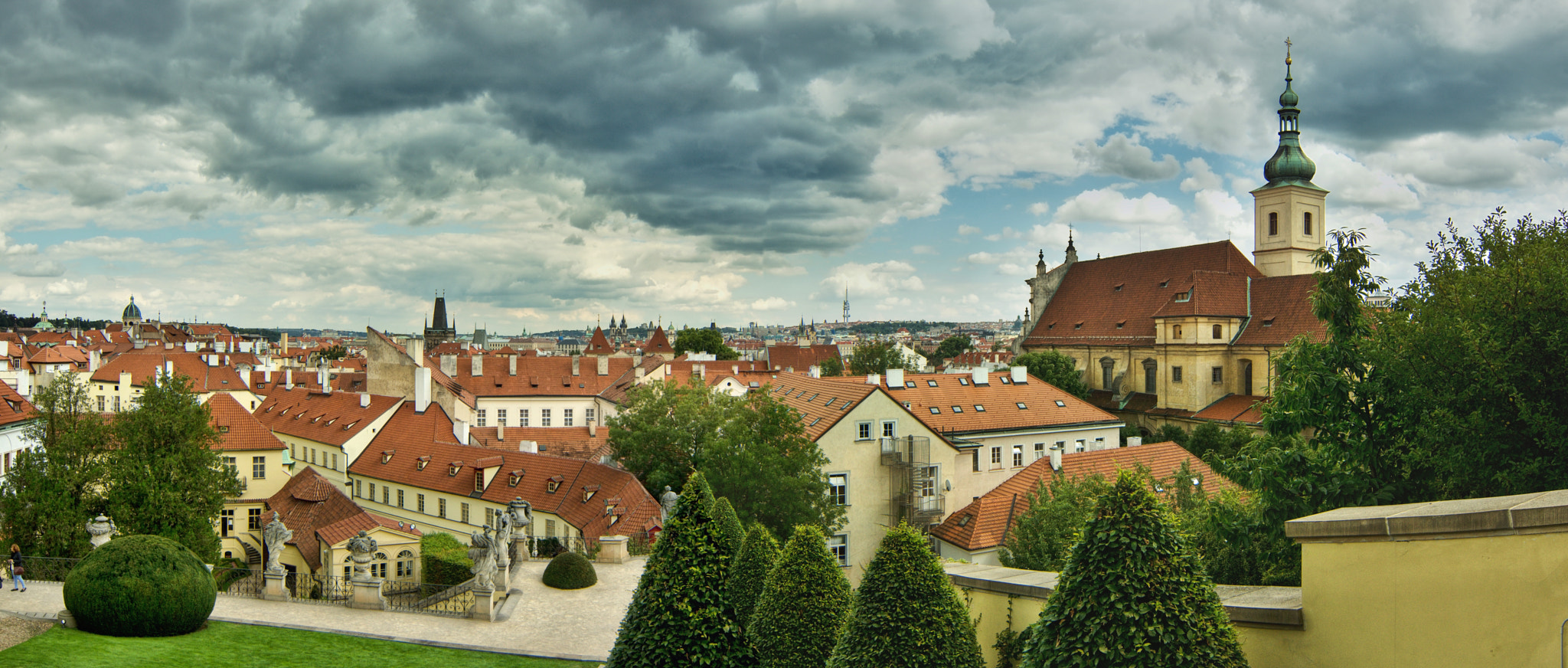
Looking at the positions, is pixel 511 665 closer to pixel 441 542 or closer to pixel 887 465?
pixel 441 542

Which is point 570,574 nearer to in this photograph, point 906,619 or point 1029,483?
point 1029,483

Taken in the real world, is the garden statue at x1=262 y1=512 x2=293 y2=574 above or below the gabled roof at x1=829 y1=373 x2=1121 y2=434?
below

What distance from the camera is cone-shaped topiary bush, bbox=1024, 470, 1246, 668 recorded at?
7.06 metres

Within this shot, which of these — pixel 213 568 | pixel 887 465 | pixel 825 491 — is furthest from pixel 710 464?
pixel 213 568

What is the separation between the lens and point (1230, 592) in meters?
9.02

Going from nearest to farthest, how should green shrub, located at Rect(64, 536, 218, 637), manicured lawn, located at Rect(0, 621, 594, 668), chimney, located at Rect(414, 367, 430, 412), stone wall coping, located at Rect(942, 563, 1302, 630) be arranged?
stone wall coping, located at Rect(942, 563, 1302, 630) < manicured lawn, located at Rect(0, 621, 594, 668) < green shrub, located at Rect(64, 536, 218, 637) < chimney, located at Rect(414, 367, 430, 412)

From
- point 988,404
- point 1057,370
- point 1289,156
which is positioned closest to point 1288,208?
point 1289,156

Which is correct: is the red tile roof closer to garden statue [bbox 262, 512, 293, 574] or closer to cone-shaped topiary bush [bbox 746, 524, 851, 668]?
garden statue [bbox 262, 512, 293, 574]

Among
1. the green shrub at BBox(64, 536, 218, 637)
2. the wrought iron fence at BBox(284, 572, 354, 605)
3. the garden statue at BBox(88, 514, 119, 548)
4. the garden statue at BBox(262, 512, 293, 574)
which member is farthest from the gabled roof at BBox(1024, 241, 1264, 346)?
the garden statue at BBox(88, 514, 119, 548)

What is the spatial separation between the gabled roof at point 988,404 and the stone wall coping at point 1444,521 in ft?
112

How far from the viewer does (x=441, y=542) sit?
34.3 m

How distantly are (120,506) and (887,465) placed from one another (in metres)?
27.1

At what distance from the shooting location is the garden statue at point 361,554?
24641 millimetres

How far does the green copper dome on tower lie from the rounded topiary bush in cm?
6695
